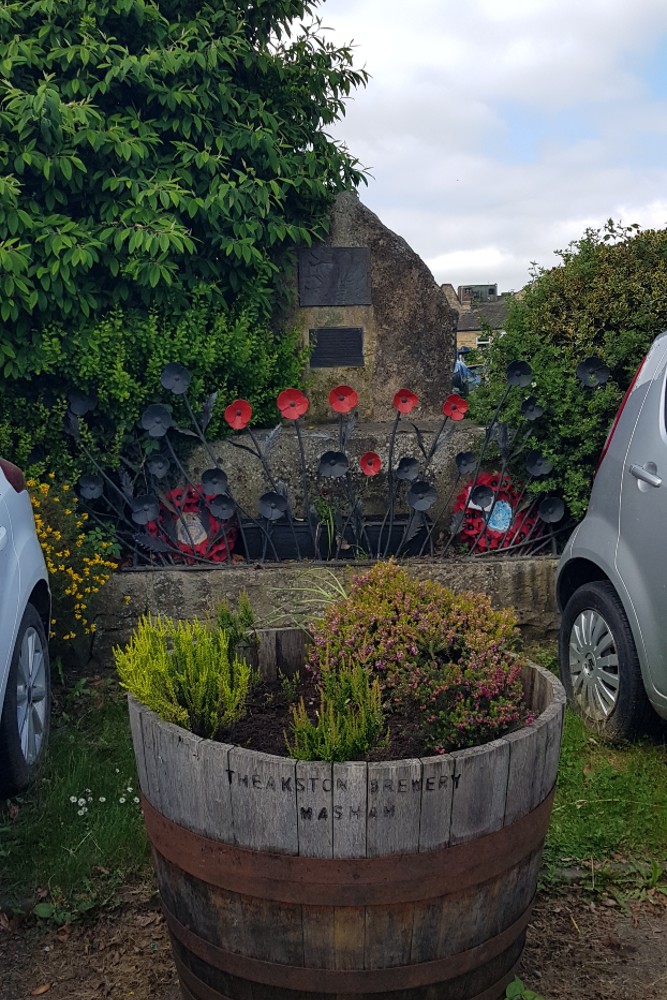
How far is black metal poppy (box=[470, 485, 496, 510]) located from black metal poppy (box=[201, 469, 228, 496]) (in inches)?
62.9

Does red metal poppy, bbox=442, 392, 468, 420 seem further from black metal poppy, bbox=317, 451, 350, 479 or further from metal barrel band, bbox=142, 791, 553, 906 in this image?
metal barrel band, bbox=142, 791, 553, 906

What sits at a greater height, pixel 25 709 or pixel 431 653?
pixel 431 653

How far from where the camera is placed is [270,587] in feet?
17.0

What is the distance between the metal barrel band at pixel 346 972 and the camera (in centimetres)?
199

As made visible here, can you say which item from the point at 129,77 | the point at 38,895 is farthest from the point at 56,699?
the point at 129,77

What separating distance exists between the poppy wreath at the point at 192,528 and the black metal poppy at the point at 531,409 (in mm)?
2003

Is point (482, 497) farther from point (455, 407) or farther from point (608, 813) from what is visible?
point (608, 813)

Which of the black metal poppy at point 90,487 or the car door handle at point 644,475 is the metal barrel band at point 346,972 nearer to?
the car door handle at point 644,475

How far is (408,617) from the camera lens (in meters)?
2.51

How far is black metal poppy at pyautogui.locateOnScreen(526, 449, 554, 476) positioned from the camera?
547 centimetres

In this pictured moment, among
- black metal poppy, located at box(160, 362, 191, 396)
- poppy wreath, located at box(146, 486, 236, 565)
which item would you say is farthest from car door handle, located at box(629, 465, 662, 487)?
black metal poppy, located at box(160, 362, 191, 396)

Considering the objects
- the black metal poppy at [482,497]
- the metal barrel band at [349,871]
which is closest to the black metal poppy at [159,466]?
the black metal poppy at [482,497]

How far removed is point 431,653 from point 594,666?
5.73ft

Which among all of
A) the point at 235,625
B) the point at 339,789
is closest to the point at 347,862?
the point at 339,789
